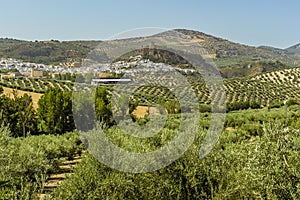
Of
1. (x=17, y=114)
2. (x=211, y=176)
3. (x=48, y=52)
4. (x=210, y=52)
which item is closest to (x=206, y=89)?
(x=17, y=114)

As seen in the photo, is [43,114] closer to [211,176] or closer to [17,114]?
[17,114]

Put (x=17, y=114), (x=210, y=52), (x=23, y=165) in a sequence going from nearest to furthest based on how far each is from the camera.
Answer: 1. (x=23, y=165)
2. (x=17, y=114)
3. (x=210, y=52)

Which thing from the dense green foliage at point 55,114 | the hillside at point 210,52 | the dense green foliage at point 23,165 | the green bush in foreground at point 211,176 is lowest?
the dense green foliage at point 55,114

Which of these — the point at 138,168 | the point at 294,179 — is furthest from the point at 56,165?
the point at 294,179

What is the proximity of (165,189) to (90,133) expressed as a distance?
336cm

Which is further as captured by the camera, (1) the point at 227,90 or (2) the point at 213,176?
(1) the point at 227,90

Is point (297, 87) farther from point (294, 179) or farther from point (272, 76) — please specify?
point (294, 179)

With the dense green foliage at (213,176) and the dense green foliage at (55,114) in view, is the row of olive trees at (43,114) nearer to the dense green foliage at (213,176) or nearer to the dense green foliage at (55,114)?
the dense green foliage at (55,114)

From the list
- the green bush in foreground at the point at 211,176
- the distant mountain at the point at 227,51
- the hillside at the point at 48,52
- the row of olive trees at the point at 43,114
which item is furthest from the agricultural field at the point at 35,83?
the distant mountain at the point at 227,51

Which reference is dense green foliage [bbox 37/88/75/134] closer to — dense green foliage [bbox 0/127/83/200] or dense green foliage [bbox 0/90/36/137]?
dense green foliage [bbox 0/90/36/137]

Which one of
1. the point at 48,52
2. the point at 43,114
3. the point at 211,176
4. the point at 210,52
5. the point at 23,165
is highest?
the point at 210,52

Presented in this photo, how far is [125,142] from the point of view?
10.7 meters

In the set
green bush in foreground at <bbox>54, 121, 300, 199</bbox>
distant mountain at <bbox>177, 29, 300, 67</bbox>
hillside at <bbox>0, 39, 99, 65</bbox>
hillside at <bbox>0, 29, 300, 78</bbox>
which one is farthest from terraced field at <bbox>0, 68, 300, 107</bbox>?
hillside at <bbox>0, 39, 99, 65</bbox>

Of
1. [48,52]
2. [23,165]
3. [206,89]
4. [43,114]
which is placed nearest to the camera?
[23,165]
